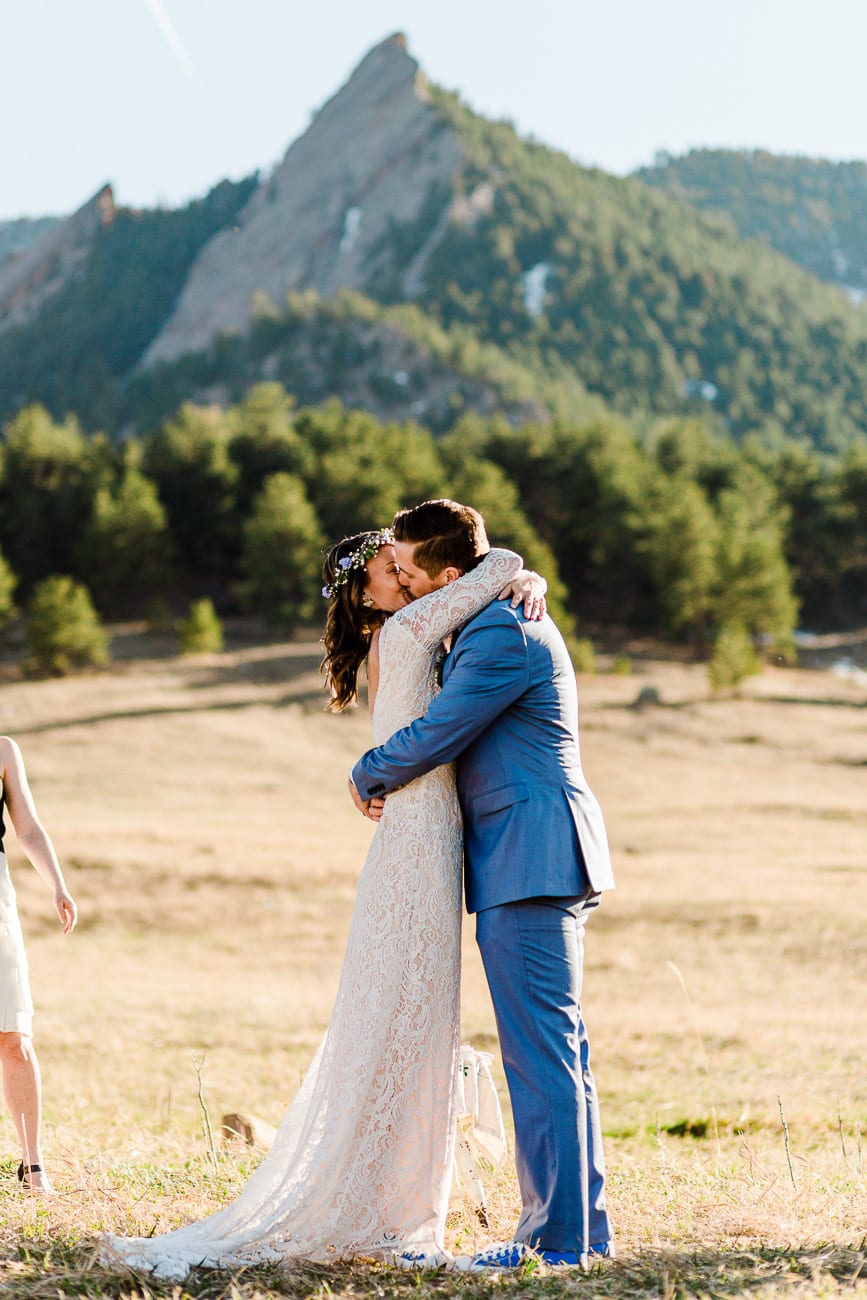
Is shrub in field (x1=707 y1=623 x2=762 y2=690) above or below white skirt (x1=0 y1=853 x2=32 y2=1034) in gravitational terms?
below

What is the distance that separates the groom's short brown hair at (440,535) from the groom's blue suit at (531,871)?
270 millimetres

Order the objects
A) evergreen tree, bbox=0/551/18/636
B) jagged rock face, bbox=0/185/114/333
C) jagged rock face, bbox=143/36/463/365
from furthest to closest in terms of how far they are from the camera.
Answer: jagged rock face, bbox=0/185/114/333 < jagged rock face, bbox=143/36/463/365 < evergreen tree, bbox=0/551/18/636

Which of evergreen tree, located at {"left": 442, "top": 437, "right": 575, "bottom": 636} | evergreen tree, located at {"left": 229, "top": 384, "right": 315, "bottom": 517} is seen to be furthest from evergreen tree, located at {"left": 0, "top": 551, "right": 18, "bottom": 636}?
evergreen tree, located at {"left": 442, "top": 437, "right": 575, "bottom": 636}

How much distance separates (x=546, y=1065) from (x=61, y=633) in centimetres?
3952

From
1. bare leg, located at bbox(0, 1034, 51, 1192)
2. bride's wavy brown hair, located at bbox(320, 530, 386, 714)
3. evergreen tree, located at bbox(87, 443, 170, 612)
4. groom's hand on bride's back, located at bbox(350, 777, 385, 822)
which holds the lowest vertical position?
bare leg, located at bbox(0, 1034, 51, 1192)

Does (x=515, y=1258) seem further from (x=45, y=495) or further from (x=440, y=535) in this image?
(x=45, y=495)

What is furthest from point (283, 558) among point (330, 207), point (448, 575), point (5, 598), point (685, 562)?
point (330, 207)

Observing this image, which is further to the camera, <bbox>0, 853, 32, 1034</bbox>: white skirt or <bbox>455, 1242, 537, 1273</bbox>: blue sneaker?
<bbox>0, 853, 32, 1034</bbox>: white skirt

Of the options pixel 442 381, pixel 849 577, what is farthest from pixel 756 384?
pixel 849 577

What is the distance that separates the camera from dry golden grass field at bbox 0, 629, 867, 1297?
4.31 metres

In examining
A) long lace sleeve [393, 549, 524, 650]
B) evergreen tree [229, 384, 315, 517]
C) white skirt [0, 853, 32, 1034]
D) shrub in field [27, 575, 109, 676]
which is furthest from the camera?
evergreen tree [229, 384, 315, 517]

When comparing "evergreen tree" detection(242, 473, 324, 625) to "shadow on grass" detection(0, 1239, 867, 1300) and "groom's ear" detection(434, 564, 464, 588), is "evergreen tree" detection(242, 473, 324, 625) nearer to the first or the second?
"groom's ear" detection(434, 564, 464, 588)

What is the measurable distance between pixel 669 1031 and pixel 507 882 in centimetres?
769

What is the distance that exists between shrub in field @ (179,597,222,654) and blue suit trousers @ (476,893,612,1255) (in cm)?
4179
